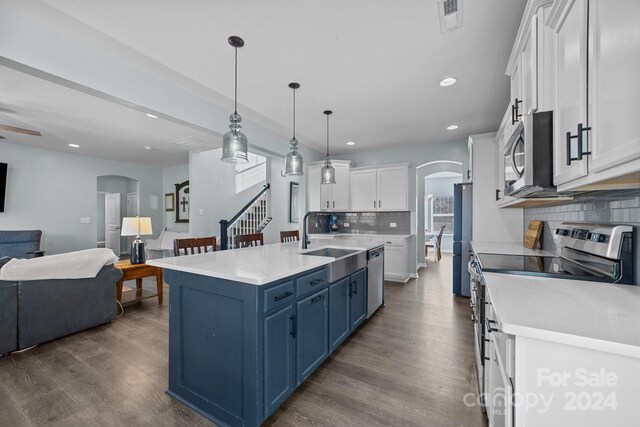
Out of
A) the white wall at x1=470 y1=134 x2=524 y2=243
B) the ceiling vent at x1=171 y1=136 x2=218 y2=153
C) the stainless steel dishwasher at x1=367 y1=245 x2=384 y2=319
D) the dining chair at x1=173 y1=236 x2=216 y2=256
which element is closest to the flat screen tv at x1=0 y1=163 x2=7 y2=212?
the ceiling vent at x1=171 y1=136 x2=218 y2=153

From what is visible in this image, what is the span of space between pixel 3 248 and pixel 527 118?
7643mm

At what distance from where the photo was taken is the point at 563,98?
3.92 ft

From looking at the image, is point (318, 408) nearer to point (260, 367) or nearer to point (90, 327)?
point (260, 367)

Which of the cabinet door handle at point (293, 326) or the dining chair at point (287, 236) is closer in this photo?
the cabinet door handle at point (293, 326)

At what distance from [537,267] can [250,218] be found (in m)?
5.49

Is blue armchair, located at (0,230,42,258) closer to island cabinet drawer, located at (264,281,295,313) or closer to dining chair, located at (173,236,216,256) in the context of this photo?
dining chair, located at (173,236,216,256)

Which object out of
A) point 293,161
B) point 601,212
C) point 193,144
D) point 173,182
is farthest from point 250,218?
point 601,212

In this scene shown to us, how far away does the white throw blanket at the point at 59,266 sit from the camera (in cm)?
242

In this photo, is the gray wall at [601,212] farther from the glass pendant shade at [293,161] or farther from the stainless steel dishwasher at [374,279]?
the glass pendant shade at [293,161]

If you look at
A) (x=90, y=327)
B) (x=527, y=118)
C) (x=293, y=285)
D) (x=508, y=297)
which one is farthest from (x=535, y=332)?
(x=90, y=327)

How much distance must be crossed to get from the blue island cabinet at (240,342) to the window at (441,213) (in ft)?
28.5

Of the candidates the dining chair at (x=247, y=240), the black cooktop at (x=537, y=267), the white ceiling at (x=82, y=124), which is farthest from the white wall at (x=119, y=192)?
the black cooktop at (x=537, y=267)

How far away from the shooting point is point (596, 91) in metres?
0.96

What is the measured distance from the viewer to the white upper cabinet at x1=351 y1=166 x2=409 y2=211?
518 centimetres
